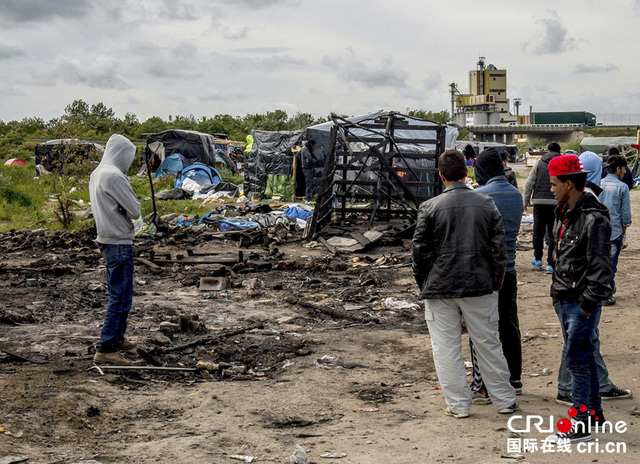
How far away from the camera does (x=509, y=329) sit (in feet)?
19.2

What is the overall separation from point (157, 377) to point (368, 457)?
270 centimetres

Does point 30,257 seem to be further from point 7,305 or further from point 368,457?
point 368,457

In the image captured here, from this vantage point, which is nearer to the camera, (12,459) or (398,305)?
(12,459)

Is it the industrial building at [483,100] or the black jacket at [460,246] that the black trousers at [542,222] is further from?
the industrial building at [483,100]

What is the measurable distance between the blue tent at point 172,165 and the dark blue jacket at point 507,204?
91.7ft

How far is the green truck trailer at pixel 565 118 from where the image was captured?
112 m

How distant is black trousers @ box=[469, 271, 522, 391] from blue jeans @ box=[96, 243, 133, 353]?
123 inches

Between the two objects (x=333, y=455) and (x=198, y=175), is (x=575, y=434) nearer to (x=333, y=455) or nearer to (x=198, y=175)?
(x=333, y=455)

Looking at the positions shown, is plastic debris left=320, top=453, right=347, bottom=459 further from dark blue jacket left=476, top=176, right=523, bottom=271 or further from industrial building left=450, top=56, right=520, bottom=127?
industrial building left=450, top=56, right=520, bottom=127

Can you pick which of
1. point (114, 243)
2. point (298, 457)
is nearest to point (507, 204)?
point (298, 457)

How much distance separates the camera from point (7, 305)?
9.79 metres

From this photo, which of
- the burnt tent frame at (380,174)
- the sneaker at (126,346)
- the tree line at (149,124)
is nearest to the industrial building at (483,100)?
the tree line at (149,124)

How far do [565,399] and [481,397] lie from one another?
0.61 metres

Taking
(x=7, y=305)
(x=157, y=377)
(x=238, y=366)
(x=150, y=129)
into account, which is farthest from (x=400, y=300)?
(x=150, y=129)
